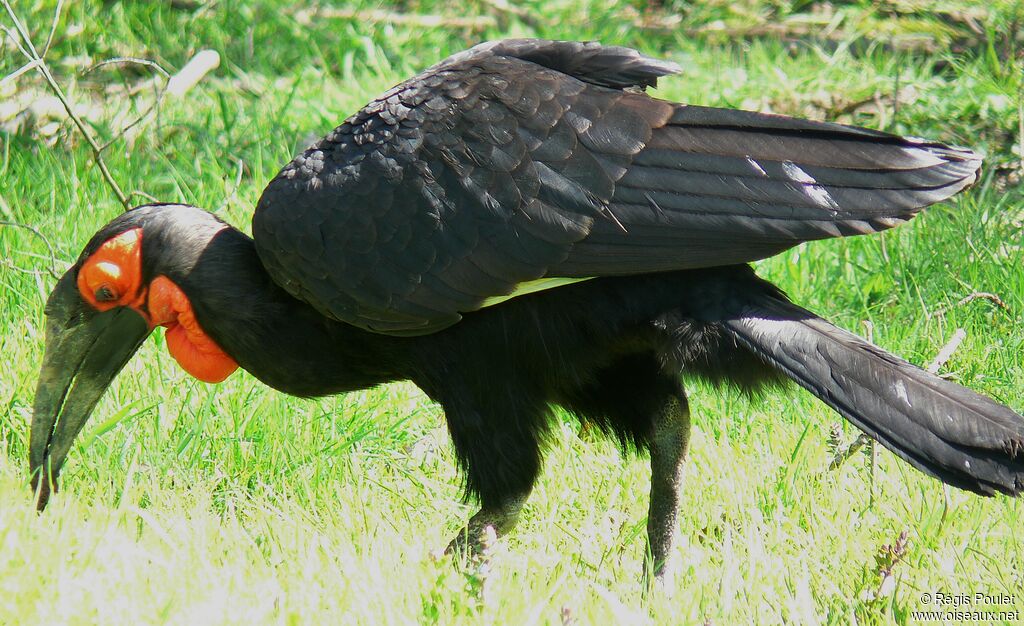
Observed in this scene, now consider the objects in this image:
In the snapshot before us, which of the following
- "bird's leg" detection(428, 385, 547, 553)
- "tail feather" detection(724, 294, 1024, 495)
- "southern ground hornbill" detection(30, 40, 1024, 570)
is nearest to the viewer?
"tail feather" detection(724, 294, 1024, 495)

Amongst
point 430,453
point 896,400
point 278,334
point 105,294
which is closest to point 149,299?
point 105,294

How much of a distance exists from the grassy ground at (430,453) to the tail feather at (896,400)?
1.09 feet

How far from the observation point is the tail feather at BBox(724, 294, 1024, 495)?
2.69m

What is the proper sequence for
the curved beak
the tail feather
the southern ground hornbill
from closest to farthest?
the tail feather → the southern ground hornbill → the curved beak

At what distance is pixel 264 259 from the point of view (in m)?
3.29

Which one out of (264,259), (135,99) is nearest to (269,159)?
(135,99)

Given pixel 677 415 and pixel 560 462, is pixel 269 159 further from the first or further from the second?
pixel 677 415

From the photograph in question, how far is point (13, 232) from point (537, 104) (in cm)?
243

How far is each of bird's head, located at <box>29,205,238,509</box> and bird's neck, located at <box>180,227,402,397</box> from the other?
8cm

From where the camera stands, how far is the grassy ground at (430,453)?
2.78 metres

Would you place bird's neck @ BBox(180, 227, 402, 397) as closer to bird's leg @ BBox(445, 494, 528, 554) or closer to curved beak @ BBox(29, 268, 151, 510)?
curved beak @ BBox(29, 268, 151, 510)

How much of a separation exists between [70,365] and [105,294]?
0.78 ft

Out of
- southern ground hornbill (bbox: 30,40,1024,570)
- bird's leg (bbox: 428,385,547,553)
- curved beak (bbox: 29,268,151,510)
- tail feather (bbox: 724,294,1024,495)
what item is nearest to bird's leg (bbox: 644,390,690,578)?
southern ground hornbill (bbox: 30,40,1024,570)

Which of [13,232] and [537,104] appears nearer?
[537,104]
